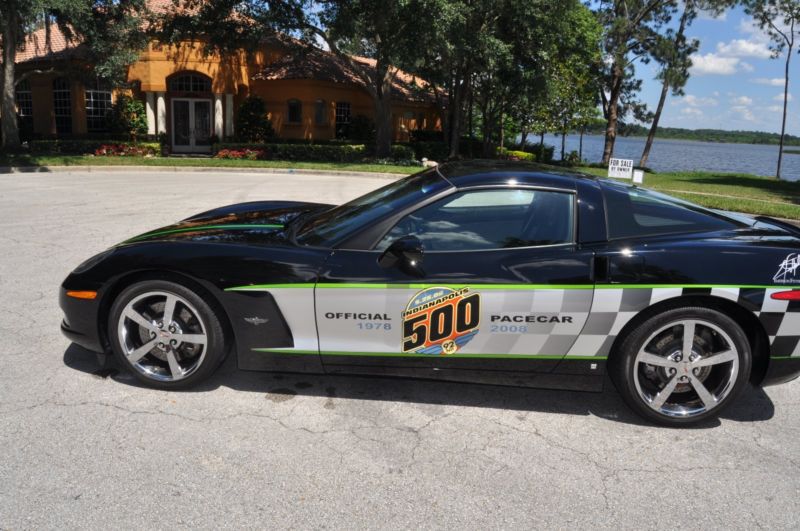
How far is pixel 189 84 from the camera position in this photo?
93.4 ft

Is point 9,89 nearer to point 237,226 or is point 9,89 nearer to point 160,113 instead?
point 160,113

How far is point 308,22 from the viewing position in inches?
947

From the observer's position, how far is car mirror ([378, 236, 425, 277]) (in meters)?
3.29

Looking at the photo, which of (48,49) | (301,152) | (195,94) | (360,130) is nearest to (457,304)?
(301,152)

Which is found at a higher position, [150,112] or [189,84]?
[189,84]

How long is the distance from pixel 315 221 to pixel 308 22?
73.6ft

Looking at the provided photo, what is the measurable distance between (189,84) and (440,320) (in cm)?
2859

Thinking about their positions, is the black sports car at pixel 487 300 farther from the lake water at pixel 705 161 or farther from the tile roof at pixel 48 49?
the lake water at pixel 705 161

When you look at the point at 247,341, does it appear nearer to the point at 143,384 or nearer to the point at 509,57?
the point at 143,384

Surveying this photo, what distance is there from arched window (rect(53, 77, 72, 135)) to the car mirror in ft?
102

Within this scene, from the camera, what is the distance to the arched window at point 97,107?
93.5ft

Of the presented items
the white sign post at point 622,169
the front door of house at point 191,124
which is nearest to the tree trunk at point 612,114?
the front door of house at point 191,124

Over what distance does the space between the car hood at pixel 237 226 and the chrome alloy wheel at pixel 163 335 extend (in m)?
0.43

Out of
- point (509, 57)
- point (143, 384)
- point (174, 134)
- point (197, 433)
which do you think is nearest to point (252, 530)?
point (197, 433)
